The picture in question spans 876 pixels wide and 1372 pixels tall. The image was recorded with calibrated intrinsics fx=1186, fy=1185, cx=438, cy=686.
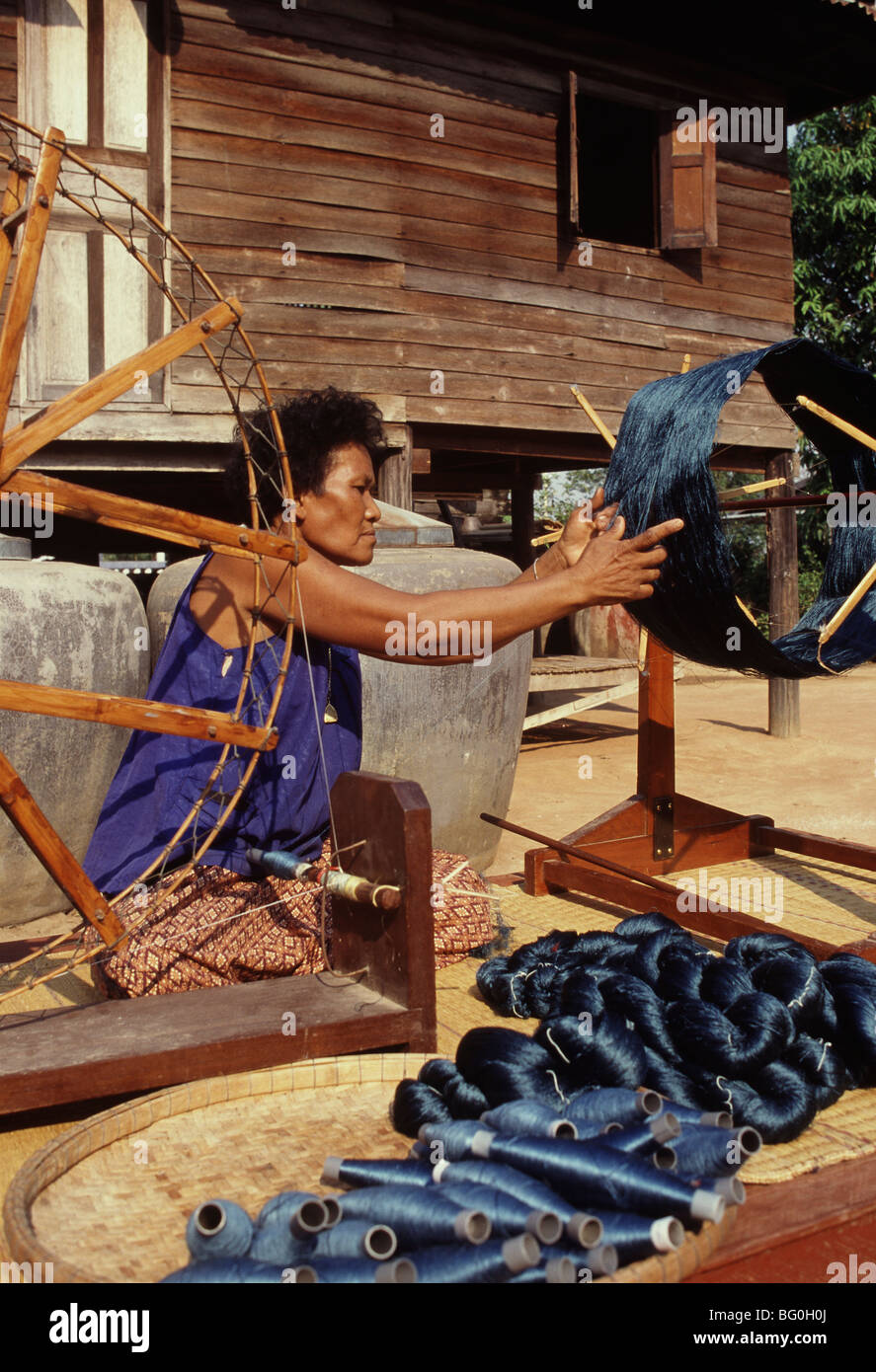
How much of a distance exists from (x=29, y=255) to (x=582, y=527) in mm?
1476

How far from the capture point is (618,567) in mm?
2699

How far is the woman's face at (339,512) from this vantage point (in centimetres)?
300

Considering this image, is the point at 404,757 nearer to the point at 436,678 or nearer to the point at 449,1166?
the point at 436,678

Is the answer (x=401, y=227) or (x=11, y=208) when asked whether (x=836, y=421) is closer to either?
(x=11, y=208)

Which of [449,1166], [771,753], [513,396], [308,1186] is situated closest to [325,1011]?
[308,1186]

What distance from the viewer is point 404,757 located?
4887mm

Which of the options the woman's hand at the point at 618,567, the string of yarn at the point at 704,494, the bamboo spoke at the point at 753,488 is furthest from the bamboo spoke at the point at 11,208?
the bamboo spoke at the point at 753,488

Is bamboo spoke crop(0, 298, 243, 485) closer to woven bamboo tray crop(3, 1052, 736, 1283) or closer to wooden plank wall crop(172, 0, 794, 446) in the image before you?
woven bamboo tray crop(3, 1052, 736, 1283)

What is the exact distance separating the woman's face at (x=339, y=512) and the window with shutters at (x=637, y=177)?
5.65 m

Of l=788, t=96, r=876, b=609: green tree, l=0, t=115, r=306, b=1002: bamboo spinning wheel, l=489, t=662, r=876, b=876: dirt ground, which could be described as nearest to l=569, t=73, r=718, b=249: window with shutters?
l=489, t=662, r=876, b=876: dirt ground

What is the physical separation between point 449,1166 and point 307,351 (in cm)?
591

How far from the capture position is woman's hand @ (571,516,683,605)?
267 cm

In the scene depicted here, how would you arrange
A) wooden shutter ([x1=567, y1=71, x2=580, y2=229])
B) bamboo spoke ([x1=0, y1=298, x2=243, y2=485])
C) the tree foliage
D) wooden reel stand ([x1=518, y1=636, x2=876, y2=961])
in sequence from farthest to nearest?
the tree foliage
wooden shutter ([x1=567, y1=71, x2=580, y2=229])
wooden reel stand ([x1=518, y1=636, x2=876, y2=961])
bamboo spoke ([x1=0, y1=298, x2=243, y2=485])

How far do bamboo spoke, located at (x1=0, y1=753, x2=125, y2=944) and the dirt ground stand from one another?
3373 mm
